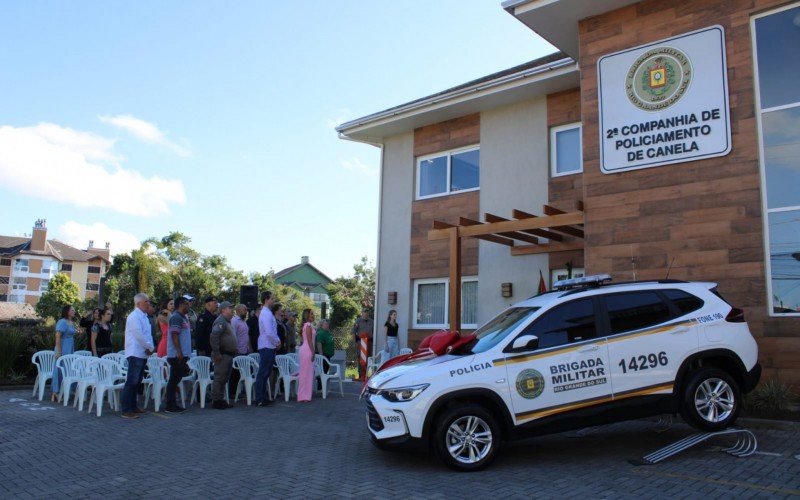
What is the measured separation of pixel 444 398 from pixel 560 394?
1.24 meters

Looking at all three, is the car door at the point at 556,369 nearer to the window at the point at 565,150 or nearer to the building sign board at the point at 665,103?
the building sign board at the point at 665,103

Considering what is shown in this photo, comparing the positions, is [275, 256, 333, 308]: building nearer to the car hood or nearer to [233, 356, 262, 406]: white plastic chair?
[233, 356, 262, 406]: white plastic chair

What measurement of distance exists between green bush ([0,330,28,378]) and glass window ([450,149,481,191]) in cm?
1096

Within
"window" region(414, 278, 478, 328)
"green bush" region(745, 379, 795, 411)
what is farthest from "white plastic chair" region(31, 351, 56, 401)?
"green bush" region(745, 379, 795, 411)

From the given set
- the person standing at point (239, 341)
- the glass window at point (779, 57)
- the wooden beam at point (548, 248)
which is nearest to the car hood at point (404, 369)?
the person standing at point (239, 341)

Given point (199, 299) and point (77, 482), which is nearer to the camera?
point (77, 482)

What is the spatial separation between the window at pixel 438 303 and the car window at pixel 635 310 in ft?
25.7

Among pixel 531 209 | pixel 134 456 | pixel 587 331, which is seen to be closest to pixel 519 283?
pixel 531 209

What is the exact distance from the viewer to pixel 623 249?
9969 mm

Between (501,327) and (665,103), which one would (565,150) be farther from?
(501,327)

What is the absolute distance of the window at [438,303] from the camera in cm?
1475

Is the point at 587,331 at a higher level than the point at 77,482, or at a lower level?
higher

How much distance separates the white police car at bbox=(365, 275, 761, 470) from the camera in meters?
6.07

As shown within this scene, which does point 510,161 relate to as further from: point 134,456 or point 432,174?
point 134,456
